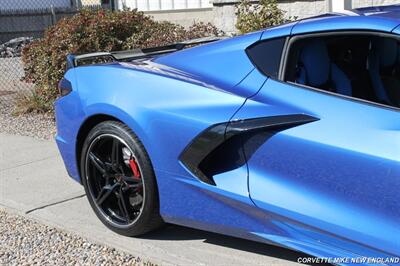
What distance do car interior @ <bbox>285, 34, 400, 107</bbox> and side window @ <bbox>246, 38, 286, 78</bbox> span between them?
0.07m

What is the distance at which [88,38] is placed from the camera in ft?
26.1

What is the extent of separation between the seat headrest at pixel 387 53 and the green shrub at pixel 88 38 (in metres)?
4.48

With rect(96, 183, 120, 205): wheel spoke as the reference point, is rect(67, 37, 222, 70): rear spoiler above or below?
above

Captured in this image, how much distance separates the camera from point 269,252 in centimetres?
378

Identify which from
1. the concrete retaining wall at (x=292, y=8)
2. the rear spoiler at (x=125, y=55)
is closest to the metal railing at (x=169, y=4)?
the concrete retaining wall at (x=292, y=8)

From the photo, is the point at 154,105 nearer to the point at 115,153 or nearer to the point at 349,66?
the point at 115,153

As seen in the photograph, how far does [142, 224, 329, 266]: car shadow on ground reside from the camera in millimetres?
3719

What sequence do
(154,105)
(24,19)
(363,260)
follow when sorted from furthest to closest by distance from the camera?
(24,19), (154,105), (363,260)

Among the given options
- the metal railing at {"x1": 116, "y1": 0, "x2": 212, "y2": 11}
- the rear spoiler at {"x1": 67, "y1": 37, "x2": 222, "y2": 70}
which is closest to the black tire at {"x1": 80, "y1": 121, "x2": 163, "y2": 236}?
the rear spoiler at {"x1": 67, "y1": 37, "x2": 222, "y2": 70}

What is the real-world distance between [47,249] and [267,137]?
1.92 m

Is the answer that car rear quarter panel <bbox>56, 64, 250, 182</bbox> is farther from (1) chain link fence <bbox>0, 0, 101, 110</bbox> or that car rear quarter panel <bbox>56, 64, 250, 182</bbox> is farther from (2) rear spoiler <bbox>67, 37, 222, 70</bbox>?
(1) chain link fence <bbox>0, 0, 101, 110</bbox>

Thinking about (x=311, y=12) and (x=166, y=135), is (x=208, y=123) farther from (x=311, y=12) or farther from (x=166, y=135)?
(x=311, y=12)

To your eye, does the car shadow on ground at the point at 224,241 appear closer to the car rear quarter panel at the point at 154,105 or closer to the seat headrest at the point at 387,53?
the car rear quarter panel at the point at 154,105

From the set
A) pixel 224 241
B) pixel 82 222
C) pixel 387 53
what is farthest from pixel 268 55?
pixel 82 222
